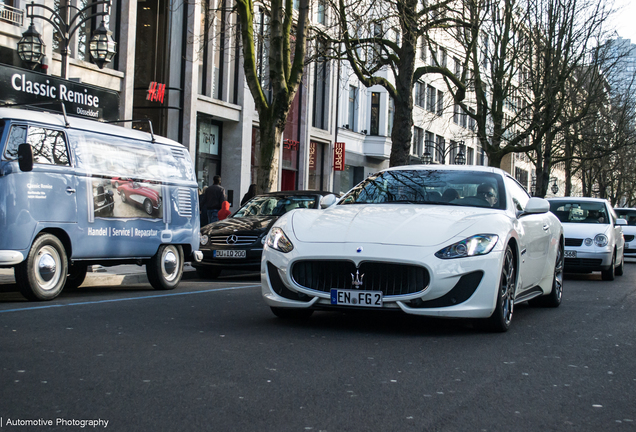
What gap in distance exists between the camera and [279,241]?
23.5 feet

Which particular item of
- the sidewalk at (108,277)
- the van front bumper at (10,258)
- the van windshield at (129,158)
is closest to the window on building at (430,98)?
the sidewalk at (108,277)

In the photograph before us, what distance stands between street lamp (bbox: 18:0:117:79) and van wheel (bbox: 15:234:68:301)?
7.11 m

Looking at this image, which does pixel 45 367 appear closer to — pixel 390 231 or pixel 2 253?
pixel 390 231

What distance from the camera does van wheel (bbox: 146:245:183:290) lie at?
11.4m

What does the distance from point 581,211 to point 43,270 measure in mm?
11537

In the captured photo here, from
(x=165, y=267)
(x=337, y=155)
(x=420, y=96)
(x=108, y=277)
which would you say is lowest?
(x=108, y=277)

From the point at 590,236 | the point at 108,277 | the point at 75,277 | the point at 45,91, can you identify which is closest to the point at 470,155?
the point at 590,236

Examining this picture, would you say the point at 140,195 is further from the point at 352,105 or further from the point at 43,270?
the point at 352,105

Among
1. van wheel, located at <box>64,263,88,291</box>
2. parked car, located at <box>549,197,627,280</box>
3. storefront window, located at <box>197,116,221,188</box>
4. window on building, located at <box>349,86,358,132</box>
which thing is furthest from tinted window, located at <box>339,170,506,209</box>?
window on building, located at <box>349,86,358,132</box>

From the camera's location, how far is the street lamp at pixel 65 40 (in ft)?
52.4

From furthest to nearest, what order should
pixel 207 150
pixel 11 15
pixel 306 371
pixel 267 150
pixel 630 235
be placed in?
pixel 207 150
pixel 630 235
pixel 11 15
pixel 267 150
pixel 306 371

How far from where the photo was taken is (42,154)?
9.45 meters

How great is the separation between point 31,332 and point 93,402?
2.62 meters

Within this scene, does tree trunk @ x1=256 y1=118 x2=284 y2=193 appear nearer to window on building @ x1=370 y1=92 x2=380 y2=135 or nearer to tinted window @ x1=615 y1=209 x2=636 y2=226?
tinted window @ x1=615 y1=209 x2=636 y2=226
